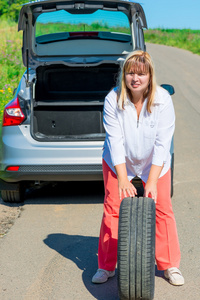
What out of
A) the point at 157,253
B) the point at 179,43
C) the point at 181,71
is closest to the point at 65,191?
the point at 157,253

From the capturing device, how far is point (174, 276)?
3.97 m

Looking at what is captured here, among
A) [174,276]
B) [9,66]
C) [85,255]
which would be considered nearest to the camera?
[174,276]

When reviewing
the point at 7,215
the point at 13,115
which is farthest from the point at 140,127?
the point at 7,215

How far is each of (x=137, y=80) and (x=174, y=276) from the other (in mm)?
1431

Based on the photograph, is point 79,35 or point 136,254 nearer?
point 136,254

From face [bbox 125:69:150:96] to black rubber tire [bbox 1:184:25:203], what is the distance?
2880 millimetres

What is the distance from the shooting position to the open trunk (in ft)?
20.1

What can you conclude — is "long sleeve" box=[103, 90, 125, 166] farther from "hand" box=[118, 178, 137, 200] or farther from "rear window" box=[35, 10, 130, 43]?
"rear window" box=[35, 10, 130, 43]

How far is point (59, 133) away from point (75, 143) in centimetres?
47

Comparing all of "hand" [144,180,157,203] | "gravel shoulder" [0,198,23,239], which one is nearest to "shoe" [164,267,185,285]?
"hand" [144,180,157,203]

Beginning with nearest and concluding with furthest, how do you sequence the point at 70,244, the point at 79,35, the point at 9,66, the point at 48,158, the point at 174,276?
the point at 174,276
the point at 70,244
the point at 48,158
the point at 79,35
the point at 9,66

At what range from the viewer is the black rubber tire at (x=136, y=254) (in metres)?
3.49

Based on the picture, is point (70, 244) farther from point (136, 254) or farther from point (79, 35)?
point (79, 35)

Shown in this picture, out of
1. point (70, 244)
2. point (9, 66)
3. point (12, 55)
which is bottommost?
point (12, 55)
